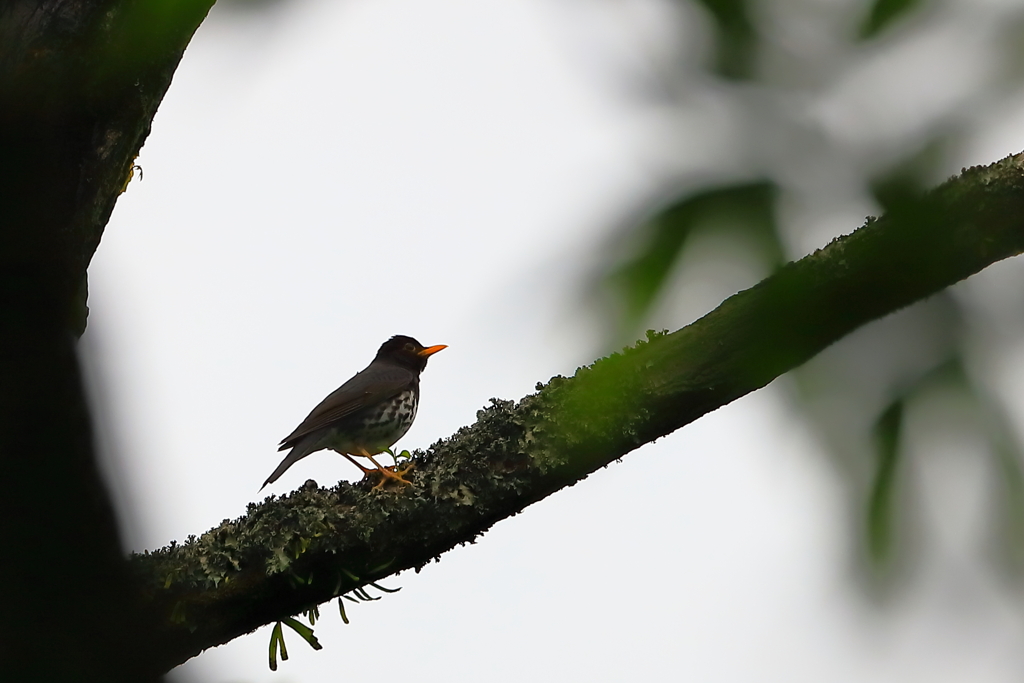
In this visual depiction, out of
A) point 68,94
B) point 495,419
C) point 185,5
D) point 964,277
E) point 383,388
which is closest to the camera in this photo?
point 185,5

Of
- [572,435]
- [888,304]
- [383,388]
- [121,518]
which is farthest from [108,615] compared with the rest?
[383,388]

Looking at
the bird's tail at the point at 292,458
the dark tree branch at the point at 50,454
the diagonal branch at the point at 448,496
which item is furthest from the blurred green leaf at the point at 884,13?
the bird's tail at the point at 292,458

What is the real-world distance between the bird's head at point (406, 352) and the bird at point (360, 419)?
60cm

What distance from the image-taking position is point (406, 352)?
25.2 ft

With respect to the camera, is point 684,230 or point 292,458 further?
point 292,458

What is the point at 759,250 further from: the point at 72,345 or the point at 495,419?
the point at 495,419

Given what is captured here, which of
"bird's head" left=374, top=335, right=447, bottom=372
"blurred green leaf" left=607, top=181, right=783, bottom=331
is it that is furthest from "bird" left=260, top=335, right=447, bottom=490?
"blurred green leaf" left=607, top=181, right=783, bottom=331

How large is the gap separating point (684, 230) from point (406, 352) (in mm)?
7000

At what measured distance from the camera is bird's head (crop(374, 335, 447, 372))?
24.8 ft

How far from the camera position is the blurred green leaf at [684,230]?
75 cm

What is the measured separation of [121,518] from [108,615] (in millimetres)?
151

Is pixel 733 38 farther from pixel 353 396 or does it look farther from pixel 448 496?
pixel 353 396

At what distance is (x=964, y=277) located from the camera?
3.46 ft

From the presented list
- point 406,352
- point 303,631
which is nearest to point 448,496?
point 303,631
